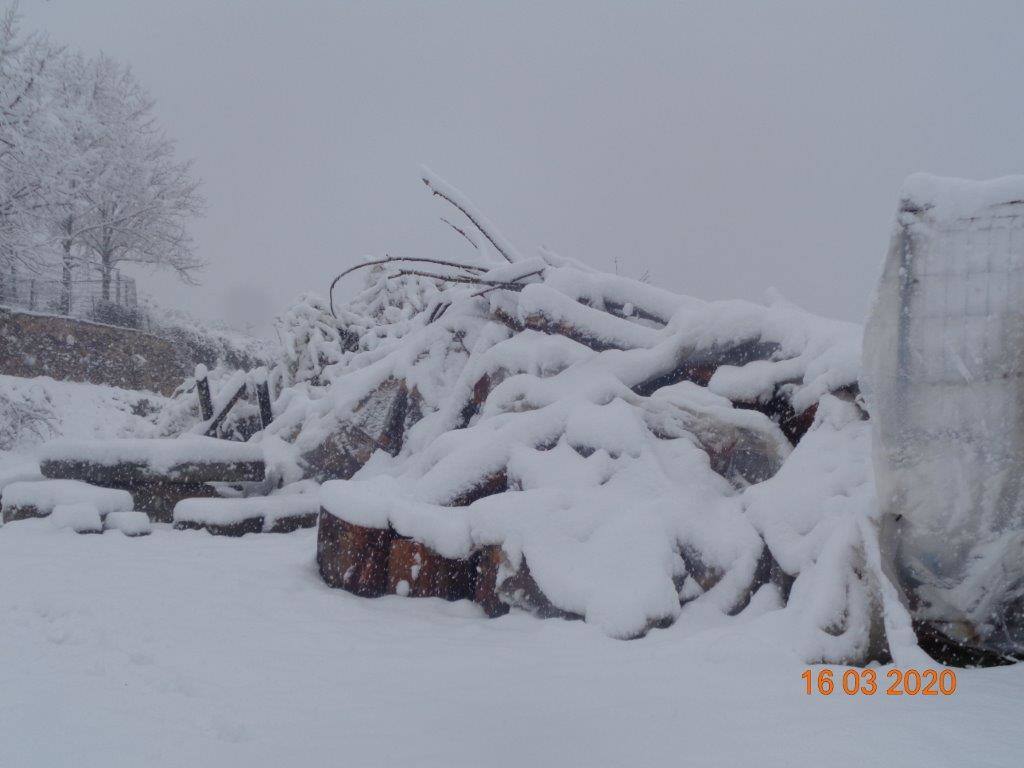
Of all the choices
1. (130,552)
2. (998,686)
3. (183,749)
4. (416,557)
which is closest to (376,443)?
(130,552)

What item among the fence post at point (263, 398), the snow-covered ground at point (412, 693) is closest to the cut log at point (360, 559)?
the snow-covered ground at point (412, 693)

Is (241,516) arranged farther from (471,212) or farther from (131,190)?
(131,190)

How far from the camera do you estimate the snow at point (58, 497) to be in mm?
3947

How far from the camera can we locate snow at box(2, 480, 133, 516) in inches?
155

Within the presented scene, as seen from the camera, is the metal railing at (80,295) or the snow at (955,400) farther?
the metal railing at (80,295)

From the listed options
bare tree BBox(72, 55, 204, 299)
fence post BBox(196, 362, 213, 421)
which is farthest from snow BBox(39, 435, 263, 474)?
bare tree BBox(72, 55, 204, 299)

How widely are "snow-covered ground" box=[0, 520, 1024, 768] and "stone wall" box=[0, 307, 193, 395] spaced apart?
48.2 feet

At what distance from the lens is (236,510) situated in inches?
152

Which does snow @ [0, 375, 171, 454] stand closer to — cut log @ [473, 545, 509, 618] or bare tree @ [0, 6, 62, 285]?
bare tree @ [0, 6, 62, 285]

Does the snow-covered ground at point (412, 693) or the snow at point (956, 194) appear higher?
→ the snow at point (956, 194)

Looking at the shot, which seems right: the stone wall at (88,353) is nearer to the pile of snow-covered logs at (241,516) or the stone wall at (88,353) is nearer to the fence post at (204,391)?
the fence post at (204,391)

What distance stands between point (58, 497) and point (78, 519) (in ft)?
1.32
